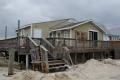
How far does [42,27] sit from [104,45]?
879cm

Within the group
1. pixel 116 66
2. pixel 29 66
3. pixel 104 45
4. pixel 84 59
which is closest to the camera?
pixel 116 66

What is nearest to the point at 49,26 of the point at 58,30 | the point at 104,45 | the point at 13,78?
the point at 58,30

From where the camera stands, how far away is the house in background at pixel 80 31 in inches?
1053

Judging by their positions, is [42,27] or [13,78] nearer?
[13,78]

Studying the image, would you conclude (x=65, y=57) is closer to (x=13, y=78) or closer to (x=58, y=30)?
(x=13, y=78)

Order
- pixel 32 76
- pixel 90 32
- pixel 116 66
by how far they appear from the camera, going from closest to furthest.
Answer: pixel 32 76 → pixel 116 66 → pixel 90 32

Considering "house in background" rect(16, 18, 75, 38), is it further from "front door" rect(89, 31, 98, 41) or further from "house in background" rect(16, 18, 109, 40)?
"front door" rect(89, 31, 98, 41)

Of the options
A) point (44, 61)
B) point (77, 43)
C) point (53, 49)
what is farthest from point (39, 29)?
point (44, 61)

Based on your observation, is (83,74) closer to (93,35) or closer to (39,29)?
(93,35)

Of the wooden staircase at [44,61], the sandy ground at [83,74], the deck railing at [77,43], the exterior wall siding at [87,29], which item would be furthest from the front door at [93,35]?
the wooden staircase at [44,61]

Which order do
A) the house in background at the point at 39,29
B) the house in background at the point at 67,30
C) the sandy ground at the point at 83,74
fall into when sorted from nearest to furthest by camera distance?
1. the sandy ground at the point at 83,74
2. the house in background at the point at 67,30
3. the house in background at the point at 39,29

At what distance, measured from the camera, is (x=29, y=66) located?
20188mm

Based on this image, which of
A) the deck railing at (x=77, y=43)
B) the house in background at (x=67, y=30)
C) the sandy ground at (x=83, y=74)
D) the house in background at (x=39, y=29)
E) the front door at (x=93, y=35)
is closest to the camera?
the sandy ground at (x=83, y=74)

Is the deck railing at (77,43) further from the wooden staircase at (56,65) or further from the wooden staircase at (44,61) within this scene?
the wooden staircase at (56,65)
